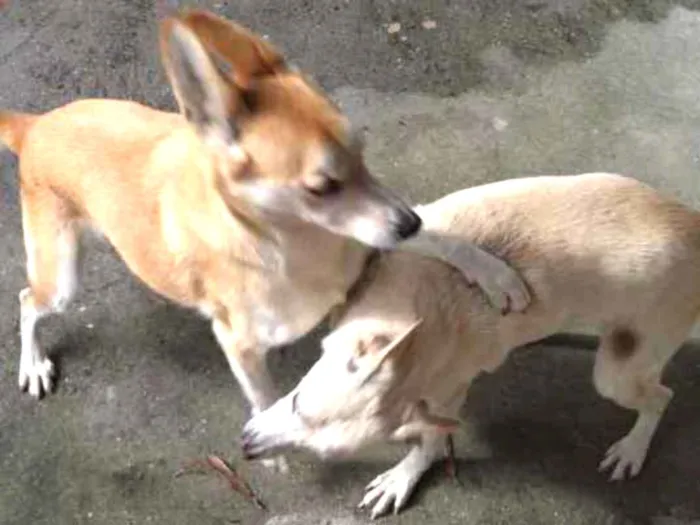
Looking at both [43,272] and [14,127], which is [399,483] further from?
[14,127]

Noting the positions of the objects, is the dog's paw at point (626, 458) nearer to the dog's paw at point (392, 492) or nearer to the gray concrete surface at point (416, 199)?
the gray concrete surface at point (416, 199)

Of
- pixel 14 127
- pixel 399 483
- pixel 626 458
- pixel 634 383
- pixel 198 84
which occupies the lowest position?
pixel 399 483

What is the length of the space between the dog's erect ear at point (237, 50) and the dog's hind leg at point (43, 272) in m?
0.76

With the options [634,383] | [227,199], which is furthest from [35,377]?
[634,383]

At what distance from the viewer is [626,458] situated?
304 centimetres

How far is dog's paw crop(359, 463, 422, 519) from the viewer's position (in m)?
3.02

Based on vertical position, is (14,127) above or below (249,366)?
above

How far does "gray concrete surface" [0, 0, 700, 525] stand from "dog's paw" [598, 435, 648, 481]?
0.11 ft

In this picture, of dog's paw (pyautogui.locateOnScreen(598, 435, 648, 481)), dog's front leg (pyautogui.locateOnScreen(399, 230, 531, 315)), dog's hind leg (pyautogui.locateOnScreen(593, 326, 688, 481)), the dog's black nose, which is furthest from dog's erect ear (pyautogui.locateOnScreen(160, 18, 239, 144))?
dog's paw (pyautogui.locateOnScreen(598, 435, 648, 481))

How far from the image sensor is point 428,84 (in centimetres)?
380

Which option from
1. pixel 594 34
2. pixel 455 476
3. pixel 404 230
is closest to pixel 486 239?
pixel 404 230

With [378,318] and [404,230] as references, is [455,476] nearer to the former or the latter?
[378,318]

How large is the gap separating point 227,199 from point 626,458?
127cm

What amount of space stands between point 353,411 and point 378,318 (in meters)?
0.22
